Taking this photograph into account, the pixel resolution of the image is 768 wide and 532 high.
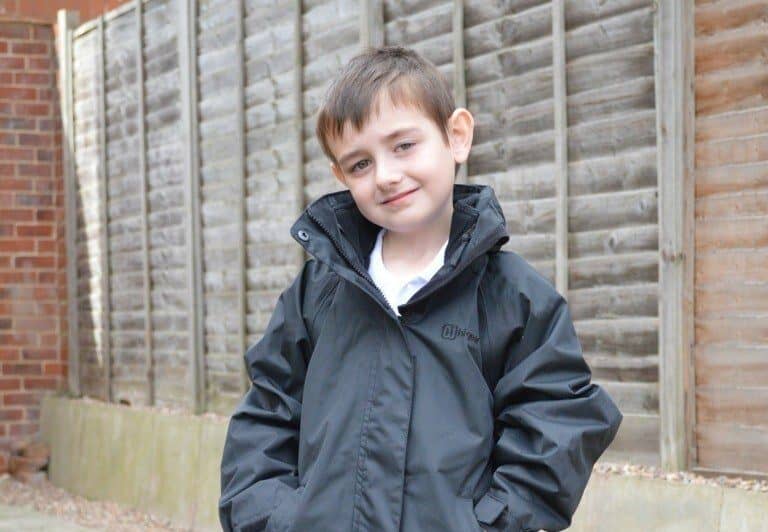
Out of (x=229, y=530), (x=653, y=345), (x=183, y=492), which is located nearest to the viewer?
(x=229, y=530)

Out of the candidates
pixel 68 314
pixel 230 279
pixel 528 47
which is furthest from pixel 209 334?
pixel 528 47

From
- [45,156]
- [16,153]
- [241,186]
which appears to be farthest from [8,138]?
[241,186]

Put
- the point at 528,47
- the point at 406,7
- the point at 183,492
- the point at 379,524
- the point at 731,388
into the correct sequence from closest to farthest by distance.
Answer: the point at 379,524
the point at 731,388
the point at 528,47
the point at 406,7
the point at 183,492

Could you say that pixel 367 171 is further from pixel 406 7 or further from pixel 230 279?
pixel 230 279

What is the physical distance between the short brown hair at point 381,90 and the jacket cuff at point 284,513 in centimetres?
64

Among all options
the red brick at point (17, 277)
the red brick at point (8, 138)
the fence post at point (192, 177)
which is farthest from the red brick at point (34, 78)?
the fence post at point (192, 177)

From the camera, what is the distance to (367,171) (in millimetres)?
2451

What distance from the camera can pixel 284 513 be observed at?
2432 mm

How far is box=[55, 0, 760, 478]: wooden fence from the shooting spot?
4414 mm

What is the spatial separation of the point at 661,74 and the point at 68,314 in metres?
6.01

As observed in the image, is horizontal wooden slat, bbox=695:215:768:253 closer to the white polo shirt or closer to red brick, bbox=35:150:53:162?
the white polo shirt

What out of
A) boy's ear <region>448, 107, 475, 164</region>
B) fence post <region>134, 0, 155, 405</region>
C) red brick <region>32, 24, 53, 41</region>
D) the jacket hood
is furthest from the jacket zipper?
red brick <region>32, 24, 53, 41</region>

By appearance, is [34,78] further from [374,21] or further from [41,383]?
[374,21]

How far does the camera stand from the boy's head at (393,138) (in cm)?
242
